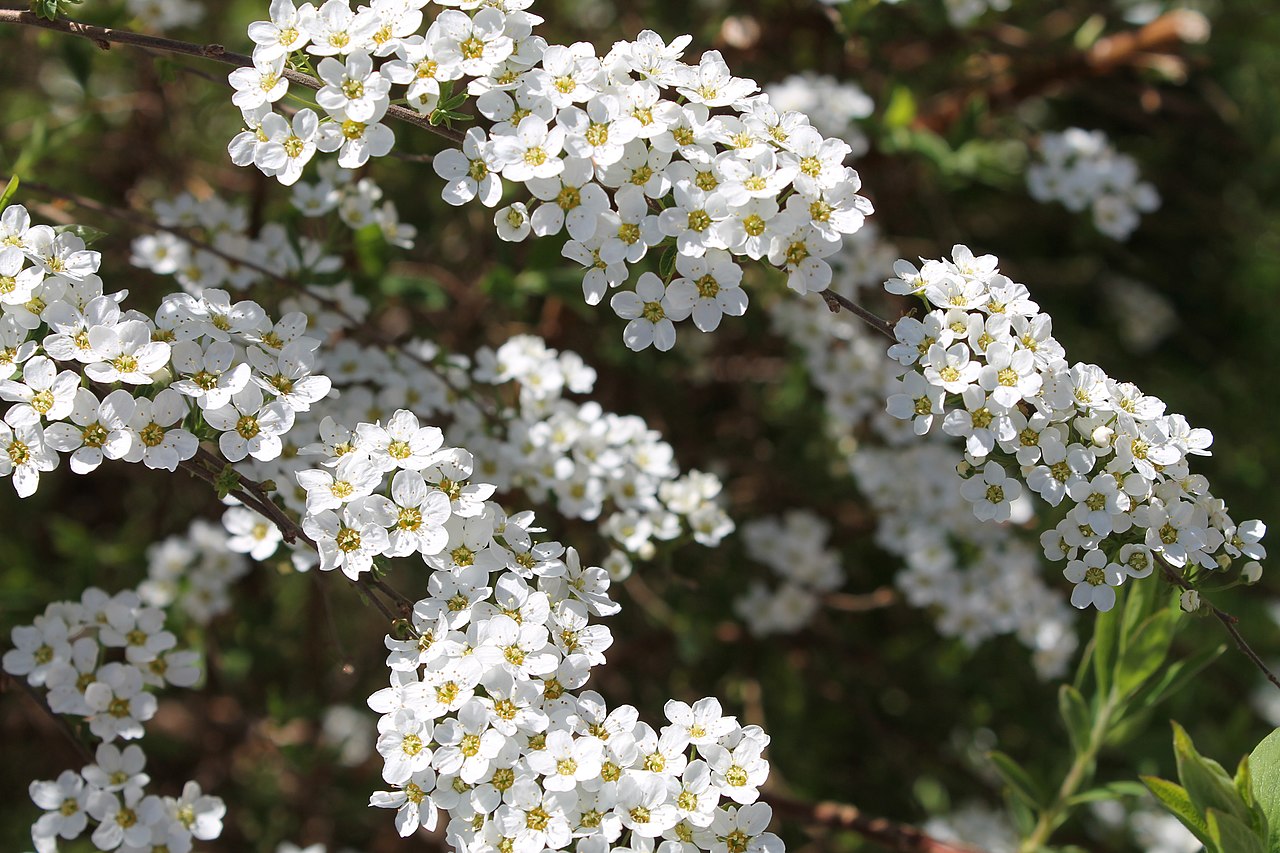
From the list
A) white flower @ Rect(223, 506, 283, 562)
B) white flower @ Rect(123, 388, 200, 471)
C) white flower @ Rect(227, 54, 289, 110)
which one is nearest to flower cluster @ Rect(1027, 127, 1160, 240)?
white flower @ Rect(227, 54, 289, 110)

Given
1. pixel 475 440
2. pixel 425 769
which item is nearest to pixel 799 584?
pixel 475 440

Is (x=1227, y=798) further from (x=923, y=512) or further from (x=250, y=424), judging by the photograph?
(x=250, y=424)

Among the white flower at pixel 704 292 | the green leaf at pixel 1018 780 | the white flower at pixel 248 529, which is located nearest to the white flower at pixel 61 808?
the white flower at pixel 248 529

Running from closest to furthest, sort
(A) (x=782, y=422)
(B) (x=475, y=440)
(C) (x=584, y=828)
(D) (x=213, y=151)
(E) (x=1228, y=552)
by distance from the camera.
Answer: (C) (x=584, y=828) < (E) (x=1228, y=552) < (B) (x=475, y=440) < (A) (x=782, y=422) < (D) (x=213, y=151)

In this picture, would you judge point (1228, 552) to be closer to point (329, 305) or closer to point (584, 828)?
point (584, 828)

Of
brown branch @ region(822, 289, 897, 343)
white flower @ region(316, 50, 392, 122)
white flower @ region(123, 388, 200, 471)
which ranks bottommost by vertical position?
white flower @ region(123, 388, 200, 471)

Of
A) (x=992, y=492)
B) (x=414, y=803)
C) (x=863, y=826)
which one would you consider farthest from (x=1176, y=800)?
(x=414, y=803)

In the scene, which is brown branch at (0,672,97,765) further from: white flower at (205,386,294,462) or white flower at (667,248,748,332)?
white flower at (667,248,748,332)
